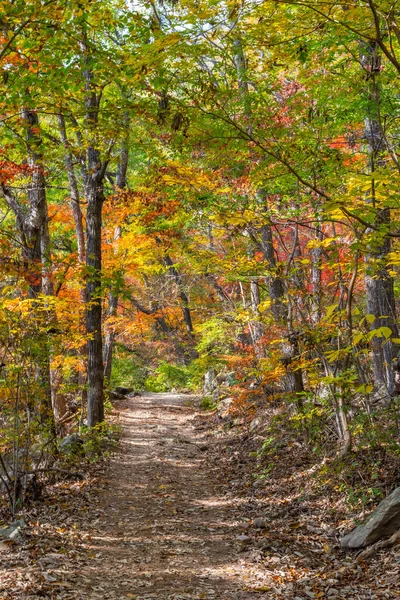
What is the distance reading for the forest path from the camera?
4.38 m

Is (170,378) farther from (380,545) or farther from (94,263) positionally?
(380,545)

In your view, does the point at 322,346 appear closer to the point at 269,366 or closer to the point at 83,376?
the point at 269,366

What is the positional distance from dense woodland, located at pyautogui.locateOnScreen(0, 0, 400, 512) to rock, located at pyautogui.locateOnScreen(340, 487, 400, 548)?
98cm

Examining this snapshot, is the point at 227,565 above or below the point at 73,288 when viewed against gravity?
below

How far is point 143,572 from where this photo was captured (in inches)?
185

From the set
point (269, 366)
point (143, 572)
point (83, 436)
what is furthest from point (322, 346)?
point (83, 436)

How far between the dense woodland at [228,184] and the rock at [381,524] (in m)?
0.98

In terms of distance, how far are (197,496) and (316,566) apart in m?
3.11

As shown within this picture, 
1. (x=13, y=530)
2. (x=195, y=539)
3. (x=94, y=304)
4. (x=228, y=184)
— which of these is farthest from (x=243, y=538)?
(x=228, y=184)

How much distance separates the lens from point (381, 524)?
452 centimetres

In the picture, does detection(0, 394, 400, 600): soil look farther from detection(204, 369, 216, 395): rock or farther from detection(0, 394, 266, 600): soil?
detection(204, 369, 216, 395): rock

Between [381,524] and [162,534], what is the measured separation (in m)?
2.47

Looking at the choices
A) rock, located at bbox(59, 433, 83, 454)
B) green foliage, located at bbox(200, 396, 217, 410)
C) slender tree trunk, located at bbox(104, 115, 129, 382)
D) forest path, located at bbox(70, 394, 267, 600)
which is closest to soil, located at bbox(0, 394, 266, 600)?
forest path, located at bbox(70, 394, 267, 600)

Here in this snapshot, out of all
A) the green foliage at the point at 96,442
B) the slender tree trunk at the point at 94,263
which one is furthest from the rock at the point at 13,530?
the slender tree trunk at the point at 94,263
